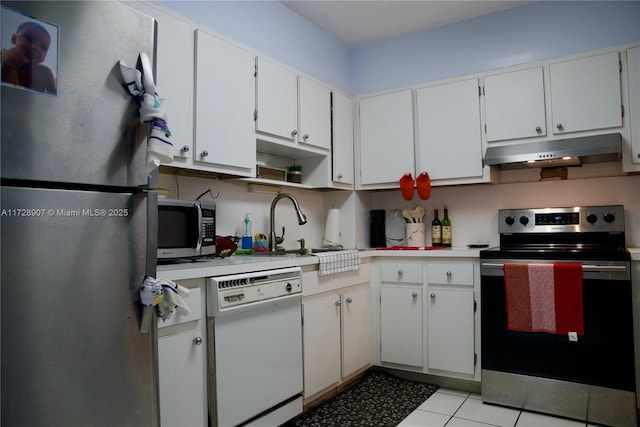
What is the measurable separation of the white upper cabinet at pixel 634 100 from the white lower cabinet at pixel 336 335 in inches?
73.7

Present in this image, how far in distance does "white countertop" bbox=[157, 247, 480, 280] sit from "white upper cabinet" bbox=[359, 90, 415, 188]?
2.09ft

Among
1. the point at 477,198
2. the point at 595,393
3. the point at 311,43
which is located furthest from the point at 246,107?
the point at 595,393

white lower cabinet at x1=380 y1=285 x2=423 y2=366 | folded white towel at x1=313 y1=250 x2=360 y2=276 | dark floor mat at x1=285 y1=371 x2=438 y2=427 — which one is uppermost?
folded white towel at x1=313 y1=250 x2=360 y2=276

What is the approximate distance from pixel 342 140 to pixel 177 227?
5.66ft

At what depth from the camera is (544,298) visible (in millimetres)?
2463

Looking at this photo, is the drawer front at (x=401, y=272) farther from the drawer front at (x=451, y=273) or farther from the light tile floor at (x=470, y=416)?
the light tile floor at (x=470, y=416)

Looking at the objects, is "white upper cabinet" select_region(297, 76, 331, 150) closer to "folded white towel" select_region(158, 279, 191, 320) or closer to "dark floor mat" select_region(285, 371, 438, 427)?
"dark floor mat" select_region(285, 371, 438, 427)

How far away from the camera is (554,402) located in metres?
2.44

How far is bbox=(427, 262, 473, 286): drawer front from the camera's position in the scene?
2.82 meters

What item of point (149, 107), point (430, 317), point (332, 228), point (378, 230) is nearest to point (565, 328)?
point (430, 317)

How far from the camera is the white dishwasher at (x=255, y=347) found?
1834mm

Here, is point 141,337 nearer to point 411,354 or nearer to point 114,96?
point 114,96

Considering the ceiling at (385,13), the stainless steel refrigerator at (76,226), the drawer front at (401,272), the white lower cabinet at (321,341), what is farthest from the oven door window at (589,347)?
the stainless steel refrigerator at (76,226)

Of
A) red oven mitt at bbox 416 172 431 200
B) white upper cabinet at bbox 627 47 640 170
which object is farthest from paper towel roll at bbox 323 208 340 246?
white upper cabinet at bbox 627 47 640 170
